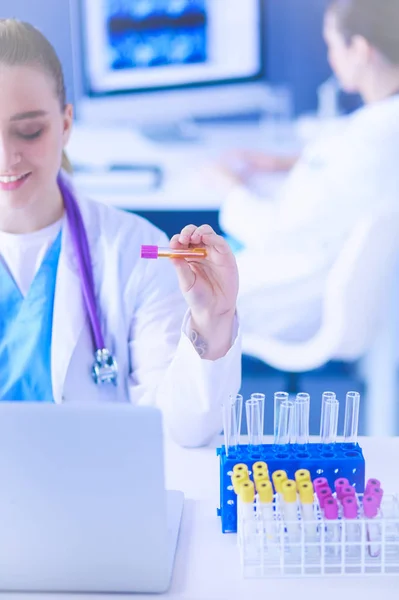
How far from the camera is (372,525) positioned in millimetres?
826

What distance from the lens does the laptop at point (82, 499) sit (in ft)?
2.45

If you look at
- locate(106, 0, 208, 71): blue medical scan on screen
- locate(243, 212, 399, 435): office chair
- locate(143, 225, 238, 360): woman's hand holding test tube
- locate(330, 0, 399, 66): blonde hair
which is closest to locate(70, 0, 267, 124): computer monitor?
locate(106, 0, 208, 71): blue medical scan on screen

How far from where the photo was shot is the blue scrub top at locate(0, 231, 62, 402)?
133 centimetres

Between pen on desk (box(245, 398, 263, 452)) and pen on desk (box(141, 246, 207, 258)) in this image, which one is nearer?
pen on desk (box(245, 398, 263, 452))

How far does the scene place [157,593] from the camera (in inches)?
31.6

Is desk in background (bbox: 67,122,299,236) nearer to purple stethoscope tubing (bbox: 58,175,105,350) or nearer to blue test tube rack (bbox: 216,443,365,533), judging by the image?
purple stethoscope tubing (bbox: 58,175,105,350)

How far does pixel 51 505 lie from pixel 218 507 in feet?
0.86

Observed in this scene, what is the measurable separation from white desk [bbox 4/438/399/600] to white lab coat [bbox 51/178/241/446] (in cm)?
25

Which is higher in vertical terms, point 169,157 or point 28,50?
point 28,50

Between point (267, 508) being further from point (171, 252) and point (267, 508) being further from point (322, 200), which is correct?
point (322, 200)

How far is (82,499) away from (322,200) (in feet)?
5.71

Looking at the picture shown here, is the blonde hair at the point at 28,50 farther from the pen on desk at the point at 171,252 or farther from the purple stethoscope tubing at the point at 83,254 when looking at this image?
the pen on desk at the point at 171,252

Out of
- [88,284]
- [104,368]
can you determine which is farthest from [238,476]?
[88,284]

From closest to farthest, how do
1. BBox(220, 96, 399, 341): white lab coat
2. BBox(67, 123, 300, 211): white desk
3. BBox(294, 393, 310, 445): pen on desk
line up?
BBox(294, 393, 310, 445): pen on desk
BBox(220, 96, 399, 341): white lab coat
BBox(67, 123, 300, 211): white desk
